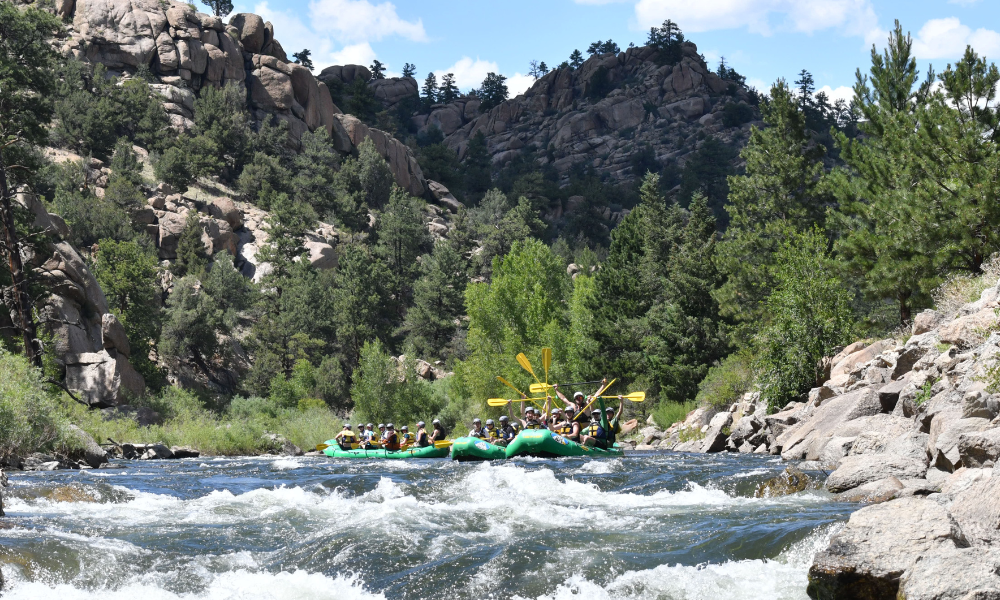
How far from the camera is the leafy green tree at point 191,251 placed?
53938 mm

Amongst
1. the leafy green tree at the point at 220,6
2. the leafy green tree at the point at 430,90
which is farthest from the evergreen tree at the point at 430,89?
the leafy green tree at the point at 220,6

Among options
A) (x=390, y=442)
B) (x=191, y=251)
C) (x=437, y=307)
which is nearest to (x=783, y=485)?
(x=390, y=442)

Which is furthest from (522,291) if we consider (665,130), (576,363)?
(665,130)

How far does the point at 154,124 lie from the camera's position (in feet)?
215

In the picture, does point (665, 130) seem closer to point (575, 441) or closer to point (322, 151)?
point (322, 151)

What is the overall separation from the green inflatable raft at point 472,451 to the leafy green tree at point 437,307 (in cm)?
3364

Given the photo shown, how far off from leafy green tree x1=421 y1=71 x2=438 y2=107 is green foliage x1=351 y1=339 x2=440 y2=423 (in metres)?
96.9

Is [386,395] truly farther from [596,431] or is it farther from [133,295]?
[596,431]

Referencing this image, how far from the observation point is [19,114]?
25641mm

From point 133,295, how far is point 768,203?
32587 mm

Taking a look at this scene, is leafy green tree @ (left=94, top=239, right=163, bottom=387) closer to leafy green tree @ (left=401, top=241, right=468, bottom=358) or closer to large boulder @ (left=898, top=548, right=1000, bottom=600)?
leafy green tree @ (left=401, top=241, right=468, bottom=358)

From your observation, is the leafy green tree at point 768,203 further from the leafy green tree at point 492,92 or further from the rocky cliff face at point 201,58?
the leafy green tree at point 492,92

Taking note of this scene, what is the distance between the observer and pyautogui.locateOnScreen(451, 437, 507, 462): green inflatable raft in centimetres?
1914

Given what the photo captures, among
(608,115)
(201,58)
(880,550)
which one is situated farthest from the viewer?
(608,115)
